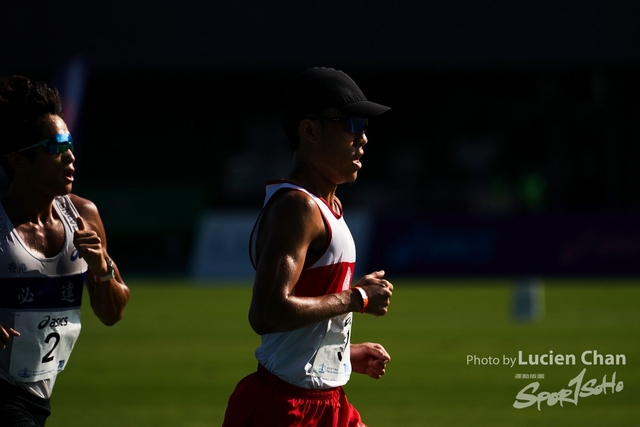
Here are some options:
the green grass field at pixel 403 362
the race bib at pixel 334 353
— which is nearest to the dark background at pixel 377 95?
the green grass field at pixel 403 362

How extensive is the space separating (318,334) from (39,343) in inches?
52.3

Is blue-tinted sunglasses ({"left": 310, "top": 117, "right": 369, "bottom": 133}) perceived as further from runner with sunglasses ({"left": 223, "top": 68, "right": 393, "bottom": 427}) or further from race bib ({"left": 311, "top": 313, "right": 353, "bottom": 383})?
race bib ({"left": 311, "top": 313, "right": 353, "bottom": 383})

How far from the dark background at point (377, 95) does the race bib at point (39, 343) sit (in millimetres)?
21294

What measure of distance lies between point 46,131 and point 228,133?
2977 cm

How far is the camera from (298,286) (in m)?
4.43

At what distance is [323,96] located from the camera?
4.54m

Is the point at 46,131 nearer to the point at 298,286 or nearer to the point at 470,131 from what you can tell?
the point at 298,286

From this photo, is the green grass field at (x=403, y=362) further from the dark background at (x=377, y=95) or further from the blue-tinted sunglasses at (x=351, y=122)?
the dark background at (x=377, y=95)

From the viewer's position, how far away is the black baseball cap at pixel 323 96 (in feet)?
14.9

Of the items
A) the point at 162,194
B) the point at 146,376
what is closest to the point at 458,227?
the point at 162,194

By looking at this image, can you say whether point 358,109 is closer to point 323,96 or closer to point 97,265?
point 323,96

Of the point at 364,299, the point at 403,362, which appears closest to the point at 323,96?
the point at 364,299

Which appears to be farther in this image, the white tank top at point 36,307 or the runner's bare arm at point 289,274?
the white tank top at point 36,307

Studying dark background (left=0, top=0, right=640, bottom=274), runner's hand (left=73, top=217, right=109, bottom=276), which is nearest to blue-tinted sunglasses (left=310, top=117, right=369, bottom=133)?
runner's hand (left=73, top=217, right=109, bottom=276)
